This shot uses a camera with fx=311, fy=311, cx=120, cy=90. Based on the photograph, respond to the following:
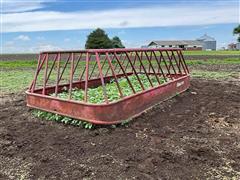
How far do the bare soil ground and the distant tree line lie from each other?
46.8 metres

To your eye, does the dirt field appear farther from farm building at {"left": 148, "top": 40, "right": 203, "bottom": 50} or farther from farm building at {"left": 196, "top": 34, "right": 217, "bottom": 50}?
farm building at {"left": 196, "top": 34, "right": 217, "bottom": 50}

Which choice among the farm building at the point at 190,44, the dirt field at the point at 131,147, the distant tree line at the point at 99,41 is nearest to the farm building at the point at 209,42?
the farm building at the point at 190,44

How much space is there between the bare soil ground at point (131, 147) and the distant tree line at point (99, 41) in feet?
154

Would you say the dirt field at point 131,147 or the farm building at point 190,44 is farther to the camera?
the farm building at point 190,44

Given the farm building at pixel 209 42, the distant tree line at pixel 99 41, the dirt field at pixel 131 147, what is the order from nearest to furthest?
the dirt field at pixel 131 147
the distant tree line at pixel 99 41
the farm building at pixel 209 42

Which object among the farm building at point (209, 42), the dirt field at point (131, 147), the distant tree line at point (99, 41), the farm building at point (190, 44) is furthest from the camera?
the farm building at point (209, 42)

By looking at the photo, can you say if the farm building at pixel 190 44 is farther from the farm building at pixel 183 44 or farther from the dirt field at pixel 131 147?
the dirt field at pixel 131 147

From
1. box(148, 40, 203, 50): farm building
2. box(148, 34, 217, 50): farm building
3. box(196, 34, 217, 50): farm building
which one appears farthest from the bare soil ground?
box(196, 34, 217, 50): farm building

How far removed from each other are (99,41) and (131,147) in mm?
50195

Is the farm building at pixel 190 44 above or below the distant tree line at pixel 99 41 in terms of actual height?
below

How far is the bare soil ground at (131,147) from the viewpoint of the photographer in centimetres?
366

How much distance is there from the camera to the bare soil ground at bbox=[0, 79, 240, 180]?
12.0ft

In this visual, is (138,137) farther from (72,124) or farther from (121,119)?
(72,124)

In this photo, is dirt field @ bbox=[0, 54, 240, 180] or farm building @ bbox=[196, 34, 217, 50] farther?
farm building @ bbox=[196, 34, 217, 50]
